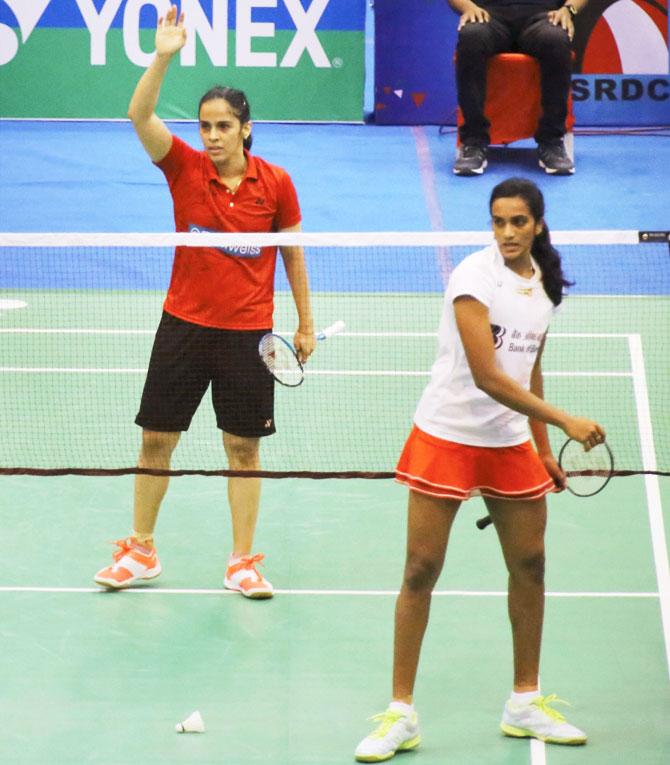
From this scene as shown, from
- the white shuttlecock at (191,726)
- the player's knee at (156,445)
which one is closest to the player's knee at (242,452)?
the player's knee at (156,445)

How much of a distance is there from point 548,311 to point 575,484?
825mm

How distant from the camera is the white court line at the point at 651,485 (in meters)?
6.37

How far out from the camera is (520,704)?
5141mm

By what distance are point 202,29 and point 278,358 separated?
8.82 metres

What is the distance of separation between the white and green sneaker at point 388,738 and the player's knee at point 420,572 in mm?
473

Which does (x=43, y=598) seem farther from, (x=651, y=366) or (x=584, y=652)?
(x=651, y=366)

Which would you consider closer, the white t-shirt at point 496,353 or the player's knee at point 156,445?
the white t-shirt at point 496,353

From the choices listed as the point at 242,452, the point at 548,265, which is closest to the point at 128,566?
the point at 242,452

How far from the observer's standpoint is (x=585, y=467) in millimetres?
5289

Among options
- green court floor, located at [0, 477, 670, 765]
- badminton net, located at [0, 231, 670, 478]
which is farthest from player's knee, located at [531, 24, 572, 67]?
green court floor, located at [0, 477, 670, 765]

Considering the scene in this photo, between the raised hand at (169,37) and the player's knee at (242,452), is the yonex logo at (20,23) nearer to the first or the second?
the raised hand at (169,37)

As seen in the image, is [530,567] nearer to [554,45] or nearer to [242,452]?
[242,452]

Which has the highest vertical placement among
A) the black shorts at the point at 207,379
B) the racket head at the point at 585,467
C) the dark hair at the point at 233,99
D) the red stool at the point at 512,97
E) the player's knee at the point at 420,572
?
the red stool at the point at 512,97

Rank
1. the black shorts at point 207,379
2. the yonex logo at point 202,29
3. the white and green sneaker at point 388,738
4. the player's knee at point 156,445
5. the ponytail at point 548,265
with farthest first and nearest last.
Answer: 1. the yonex logo at point 202,29
2. the player's knee at point 156,445
3. the black shorts at point 207,379
4. the white and green sneaker at point 388,738
5. the ponytail at point 548,265
